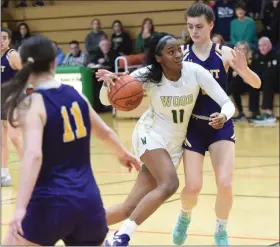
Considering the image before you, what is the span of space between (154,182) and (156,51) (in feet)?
3.43

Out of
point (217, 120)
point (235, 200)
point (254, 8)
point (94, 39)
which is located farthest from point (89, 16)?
point (217, 120)

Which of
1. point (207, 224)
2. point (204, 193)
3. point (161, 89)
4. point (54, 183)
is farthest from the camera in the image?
point (204, 193)

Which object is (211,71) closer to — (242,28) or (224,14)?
(242,28)

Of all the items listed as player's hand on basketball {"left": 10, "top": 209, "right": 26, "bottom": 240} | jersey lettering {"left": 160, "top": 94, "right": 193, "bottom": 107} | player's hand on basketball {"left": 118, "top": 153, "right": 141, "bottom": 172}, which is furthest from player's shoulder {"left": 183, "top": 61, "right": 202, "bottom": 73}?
player's hand on basketball {"left": 10, "top": 209, "right": 26, "bottom": 240}

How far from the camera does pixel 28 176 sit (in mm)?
3199

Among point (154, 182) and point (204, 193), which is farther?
point (204, 193)

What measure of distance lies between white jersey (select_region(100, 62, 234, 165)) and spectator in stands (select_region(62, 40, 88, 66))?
1064 centimetres

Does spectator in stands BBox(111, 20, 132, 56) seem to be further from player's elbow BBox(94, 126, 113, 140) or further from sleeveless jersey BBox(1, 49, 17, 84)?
player's elbow BBox(94, 126, 113, 140)

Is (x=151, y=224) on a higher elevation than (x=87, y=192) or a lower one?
lower

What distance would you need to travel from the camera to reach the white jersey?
16.6ft

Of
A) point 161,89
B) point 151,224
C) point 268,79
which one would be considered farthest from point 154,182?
point 268,79

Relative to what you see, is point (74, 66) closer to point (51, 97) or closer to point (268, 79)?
point (268, 79)

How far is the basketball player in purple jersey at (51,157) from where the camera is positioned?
129 inches

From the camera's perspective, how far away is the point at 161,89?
510cm
